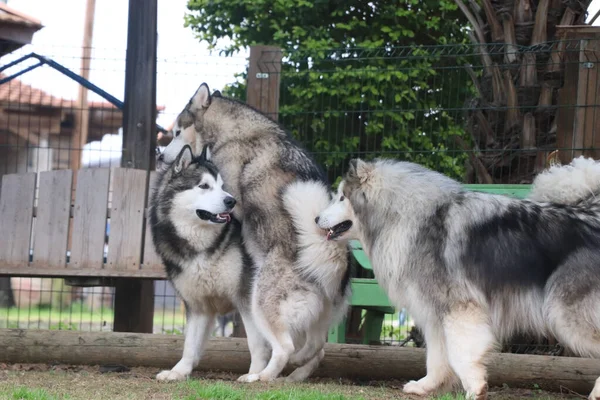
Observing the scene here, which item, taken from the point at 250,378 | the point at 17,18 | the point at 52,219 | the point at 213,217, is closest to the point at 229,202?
the point at 213,217

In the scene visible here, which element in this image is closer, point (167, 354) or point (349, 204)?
point (349, 204)

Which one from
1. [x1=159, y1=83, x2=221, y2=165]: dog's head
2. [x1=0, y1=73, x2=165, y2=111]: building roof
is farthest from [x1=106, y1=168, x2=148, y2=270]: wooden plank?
[x1=0, y1=73, x2=165, y2=111]: building roof

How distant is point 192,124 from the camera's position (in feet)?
23.0

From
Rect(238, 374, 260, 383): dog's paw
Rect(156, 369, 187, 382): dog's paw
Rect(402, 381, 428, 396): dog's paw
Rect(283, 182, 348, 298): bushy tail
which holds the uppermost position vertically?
Rect(283, 182, 348, 298): bushy tail

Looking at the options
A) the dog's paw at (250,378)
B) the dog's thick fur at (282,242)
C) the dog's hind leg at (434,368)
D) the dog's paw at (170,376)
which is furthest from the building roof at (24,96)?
the dog's hind leg at (434,368)

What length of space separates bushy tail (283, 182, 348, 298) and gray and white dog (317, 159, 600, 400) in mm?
269

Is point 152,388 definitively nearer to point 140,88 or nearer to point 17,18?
point 140,88

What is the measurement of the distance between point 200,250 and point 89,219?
2.18 m

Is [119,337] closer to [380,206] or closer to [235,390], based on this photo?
[235,390]

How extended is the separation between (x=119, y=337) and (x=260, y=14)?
662 cm

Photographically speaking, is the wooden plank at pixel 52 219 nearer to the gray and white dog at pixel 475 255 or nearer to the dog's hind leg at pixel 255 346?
the dog's hind leg at pixel 255 346

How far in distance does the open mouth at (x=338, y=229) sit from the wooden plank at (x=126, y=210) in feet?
9.03

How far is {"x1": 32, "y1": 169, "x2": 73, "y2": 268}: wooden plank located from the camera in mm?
7945

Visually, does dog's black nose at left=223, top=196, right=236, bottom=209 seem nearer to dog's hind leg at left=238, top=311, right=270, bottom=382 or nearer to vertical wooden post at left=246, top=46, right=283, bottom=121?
dog's hind leg at left=238, top=311, right=270, bottom=382
